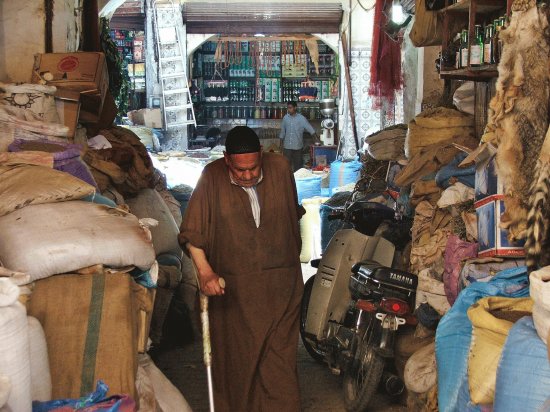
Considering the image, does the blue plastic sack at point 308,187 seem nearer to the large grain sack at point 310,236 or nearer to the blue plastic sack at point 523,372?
the large grain sack at point 310,236

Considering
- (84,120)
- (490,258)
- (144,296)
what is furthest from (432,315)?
(84,120)

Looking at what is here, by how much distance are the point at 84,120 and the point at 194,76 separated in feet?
52.1

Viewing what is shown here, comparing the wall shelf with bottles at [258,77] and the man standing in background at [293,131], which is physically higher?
the wall shelf with bottles at [258,77]

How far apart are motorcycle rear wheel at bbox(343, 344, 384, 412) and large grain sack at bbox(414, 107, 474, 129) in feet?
6.45

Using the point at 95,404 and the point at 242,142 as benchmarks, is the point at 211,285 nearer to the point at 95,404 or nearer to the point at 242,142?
the point at 242,142

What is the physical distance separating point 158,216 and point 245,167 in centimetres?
232

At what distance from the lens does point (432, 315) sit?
196 inches

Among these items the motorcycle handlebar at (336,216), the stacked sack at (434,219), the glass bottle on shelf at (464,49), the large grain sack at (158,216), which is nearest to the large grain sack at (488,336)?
the stacked sack at (434,219)

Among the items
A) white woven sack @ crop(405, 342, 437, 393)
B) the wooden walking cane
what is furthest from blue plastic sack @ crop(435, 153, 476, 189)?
the wooden walking cane

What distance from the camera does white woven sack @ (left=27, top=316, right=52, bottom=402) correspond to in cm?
322

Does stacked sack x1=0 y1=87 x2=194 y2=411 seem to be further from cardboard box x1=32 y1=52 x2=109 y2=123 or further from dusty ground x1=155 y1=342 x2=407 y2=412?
dusty ground x1=155 y1=342 x2=407 y2=412

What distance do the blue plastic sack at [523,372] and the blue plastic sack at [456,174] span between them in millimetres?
2394

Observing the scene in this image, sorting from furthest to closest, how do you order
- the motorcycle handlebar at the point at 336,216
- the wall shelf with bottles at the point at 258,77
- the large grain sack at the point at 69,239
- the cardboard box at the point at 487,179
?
1. the wall shelf with bottles at the point at 258,77
2. the motorcycle handlebar at the point at 336,216
3. the cardboard box at the point at 487,179
4. the large grain sack at the point at 69,239

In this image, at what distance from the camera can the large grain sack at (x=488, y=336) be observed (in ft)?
10.3
